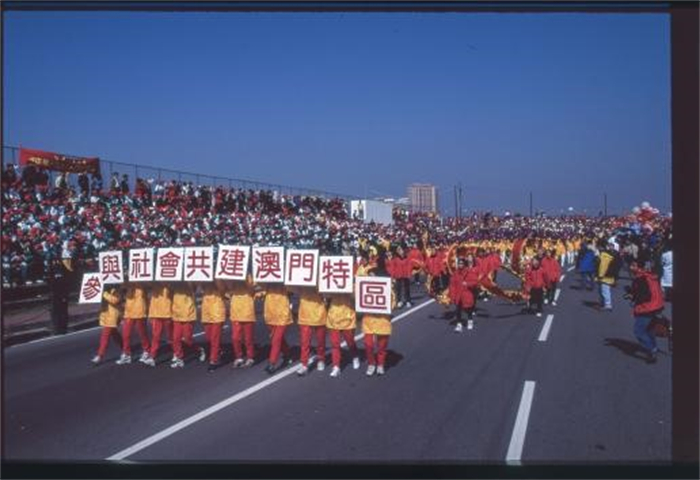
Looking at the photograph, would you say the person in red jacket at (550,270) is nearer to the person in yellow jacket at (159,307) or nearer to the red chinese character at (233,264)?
the red chinese character at (233,264)

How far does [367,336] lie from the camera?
9.80 meters

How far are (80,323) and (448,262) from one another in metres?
9.53

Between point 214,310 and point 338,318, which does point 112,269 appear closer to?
point 214,310

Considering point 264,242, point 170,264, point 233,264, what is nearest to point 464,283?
point 233,264

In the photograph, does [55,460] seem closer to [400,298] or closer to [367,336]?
[367,336]

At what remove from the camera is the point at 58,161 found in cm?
1980

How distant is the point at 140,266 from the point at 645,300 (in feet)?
26.0

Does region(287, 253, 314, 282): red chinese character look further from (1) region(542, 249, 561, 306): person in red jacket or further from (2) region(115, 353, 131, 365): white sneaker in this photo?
(1) region(542, 249, 561, 306): person in red jacket

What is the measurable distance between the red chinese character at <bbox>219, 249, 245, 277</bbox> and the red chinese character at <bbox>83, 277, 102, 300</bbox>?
215cm

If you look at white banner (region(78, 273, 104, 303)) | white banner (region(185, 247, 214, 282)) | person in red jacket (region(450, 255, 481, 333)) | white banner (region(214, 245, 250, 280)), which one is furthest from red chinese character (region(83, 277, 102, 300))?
person in red jacket (region(450, 255, 481, 333))

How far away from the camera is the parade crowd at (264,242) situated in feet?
32.6

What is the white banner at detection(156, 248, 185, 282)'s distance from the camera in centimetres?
997

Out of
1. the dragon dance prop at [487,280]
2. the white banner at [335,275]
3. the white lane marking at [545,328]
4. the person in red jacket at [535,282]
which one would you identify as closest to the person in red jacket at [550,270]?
the dragon dance prop at [487,280]

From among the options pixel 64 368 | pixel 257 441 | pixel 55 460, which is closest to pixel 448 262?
pixel 64 368
